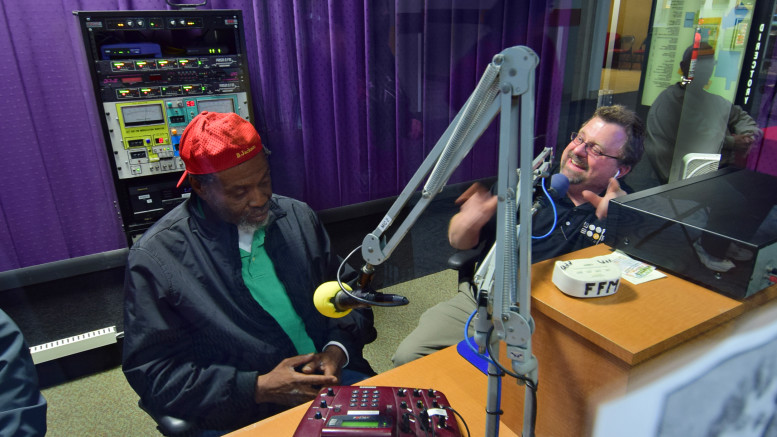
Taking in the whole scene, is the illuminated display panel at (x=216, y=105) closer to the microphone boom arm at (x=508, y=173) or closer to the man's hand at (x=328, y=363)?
the man's hand at (x=328, y=363)

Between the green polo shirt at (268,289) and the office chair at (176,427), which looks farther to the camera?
the green polo shirt at (268,289)

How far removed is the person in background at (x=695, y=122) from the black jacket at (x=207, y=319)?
1420 mm

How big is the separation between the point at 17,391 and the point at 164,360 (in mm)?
304

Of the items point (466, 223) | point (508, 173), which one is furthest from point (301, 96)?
point (508, 173)

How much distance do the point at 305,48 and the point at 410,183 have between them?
2.09 m

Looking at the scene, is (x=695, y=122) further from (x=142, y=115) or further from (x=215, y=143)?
(x=142, y=115)

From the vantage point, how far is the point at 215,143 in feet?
3.96

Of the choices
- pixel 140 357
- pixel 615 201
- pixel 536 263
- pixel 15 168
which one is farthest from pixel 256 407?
pixel 15 168

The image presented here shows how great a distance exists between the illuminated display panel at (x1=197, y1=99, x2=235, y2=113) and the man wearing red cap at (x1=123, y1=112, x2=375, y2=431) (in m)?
0.70

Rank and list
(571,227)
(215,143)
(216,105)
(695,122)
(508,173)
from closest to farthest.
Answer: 1. (508,173)
2. (215,143)
3. (571,227)
4. (216,105)
5. (695,122)

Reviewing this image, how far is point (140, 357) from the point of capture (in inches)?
45.3

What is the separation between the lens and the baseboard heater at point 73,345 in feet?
6.72

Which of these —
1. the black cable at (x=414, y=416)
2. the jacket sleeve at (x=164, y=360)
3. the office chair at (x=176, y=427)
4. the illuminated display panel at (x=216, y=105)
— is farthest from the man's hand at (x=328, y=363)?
the illuminated display panel at (x=216, y=105)

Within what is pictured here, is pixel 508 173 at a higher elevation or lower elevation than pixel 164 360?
higher
